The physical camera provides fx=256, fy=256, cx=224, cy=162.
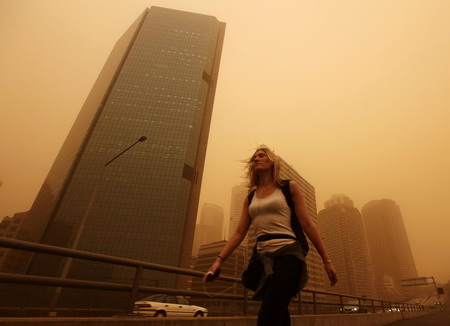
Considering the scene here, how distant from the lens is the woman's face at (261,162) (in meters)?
2.61

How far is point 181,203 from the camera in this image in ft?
243

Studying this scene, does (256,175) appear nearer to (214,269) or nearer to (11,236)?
→ (214,269)

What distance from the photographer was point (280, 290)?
1899 millimetres

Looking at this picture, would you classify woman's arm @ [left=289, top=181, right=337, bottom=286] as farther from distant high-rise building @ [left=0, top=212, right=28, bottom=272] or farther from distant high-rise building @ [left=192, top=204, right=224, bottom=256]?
distant high-rise building @ [left=192, top=204, right=224, bottom=256]

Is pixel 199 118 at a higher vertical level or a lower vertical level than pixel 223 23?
lower

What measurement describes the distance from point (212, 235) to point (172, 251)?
121534 mm

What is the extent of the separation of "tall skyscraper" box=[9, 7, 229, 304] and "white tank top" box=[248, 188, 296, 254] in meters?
58.6

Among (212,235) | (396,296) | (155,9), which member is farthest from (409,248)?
(155,9)

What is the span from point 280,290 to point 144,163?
7931cm

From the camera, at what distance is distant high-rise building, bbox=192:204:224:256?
598 feet

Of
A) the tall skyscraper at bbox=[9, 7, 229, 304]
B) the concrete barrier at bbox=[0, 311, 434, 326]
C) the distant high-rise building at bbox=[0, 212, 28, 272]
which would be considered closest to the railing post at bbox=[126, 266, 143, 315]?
the concrete barrier at bbox=[0, 311, 434, 326]

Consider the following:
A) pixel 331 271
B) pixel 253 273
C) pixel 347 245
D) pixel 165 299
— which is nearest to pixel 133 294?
pixel 253 273

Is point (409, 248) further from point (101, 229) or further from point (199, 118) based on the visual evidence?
point (101, 229)

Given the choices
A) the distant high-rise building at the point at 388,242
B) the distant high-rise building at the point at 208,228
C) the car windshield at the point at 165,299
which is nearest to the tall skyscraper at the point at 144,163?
the car windshield at the point at 165,299
